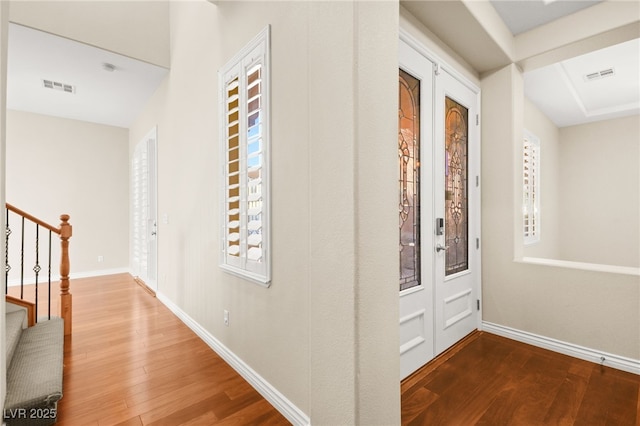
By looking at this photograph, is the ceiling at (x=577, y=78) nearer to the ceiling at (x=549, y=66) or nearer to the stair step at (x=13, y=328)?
the ceiling at (x=549, y=66)

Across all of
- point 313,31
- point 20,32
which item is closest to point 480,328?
point 313,31

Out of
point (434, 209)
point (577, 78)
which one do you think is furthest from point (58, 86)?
point (577, 78)

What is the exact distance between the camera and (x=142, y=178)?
4730mm

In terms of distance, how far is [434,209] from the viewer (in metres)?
2.28

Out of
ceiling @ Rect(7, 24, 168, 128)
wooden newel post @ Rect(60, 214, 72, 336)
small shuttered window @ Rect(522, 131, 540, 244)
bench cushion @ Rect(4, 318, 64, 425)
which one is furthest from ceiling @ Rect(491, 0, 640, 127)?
wooden newel post @ Rect(60, 214, 72, 336)

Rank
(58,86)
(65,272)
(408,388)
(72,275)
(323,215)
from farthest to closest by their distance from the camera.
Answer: (72,275)
(58,86)
(65,272)
(408,388)
(323,215)

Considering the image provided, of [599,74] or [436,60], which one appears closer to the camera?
[436,60]

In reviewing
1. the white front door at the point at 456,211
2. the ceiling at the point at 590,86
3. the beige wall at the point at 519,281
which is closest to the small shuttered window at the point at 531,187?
the ceiling at the point at 590,86

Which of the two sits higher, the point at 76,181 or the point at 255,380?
the point at 76,181

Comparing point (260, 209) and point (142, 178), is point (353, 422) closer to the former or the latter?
point (260, 209)

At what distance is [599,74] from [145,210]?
6.40m

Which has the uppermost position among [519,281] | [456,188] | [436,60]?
[436,60]

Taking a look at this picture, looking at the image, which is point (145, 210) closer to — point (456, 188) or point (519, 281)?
point (456, 188)

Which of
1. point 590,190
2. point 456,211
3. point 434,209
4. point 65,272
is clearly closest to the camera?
point 434,209
